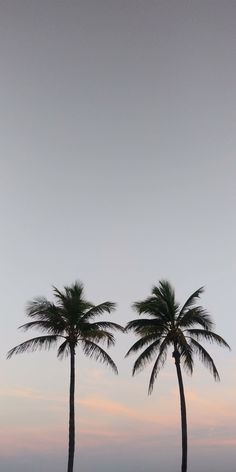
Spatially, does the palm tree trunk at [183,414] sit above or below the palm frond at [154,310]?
below

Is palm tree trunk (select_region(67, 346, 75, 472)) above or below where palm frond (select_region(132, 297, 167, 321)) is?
below

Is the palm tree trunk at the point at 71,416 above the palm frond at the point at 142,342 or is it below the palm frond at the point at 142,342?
below

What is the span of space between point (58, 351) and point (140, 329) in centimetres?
623

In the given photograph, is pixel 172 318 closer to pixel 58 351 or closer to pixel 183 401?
pixel 183 401

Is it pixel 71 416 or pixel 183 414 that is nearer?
pixel 183 414

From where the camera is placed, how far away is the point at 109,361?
38.4 meters

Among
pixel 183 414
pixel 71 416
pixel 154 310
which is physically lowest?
pixel 71 416

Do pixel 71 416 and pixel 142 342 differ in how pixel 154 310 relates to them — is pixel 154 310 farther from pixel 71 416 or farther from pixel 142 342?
pixel 71 416

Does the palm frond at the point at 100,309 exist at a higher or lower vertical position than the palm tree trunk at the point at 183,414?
higher

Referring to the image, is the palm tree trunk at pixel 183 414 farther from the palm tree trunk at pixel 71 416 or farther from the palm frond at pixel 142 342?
the palm tree trunk at pixel 71 416

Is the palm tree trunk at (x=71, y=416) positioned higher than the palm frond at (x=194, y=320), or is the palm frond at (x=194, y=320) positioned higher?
the palm frond at (x=194, y=320)

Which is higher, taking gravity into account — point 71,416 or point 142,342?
point 142,342

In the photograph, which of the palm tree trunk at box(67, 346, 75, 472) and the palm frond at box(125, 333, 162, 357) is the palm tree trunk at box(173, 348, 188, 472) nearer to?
the palm frond at box(125, 333, 162, 357)

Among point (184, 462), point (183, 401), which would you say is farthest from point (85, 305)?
point (184, 462)
